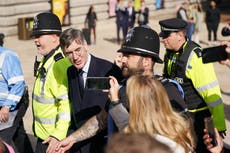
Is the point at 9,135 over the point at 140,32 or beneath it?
beneath

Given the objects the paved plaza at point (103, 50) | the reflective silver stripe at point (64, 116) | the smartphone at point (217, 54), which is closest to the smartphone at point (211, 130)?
the smartphone at point (217, 54)

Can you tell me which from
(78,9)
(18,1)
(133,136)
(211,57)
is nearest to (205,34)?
(78,9)

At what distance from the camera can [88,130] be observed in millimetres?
5266

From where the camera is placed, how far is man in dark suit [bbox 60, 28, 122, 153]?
5.52m

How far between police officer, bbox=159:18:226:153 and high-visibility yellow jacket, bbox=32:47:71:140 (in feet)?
3.81

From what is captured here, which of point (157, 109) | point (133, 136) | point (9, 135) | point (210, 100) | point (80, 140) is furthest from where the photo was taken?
point (9, 135)

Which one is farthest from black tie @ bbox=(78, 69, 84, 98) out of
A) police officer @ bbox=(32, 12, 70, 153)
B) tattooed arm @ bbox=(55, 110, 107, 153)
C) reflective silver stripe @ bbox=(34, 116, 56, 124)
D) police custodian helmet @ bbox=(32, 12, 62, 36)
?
police custodian helmet @ bbox=(32, 12, 62, 36)

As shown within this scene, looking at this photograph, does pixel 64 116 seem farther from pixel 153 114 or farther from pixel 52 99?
pixel 153 114

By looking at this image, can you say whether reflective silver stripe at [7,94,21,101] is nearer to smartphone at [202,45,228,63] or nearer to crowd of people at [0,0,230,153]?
crowd of people at [0,0,230,153]

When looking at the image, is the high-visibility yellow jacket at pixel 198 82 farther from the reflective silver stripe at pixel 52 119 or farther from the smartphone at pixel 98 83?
the smartphone at pixel 98 83

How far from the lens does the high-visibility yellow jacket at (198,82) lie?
6023 mm

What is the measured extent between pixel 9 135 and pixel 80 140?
1.87m

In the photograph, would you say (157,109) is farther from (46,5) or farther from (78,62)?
(46,5)

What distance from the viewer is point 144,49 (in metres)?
4.83
